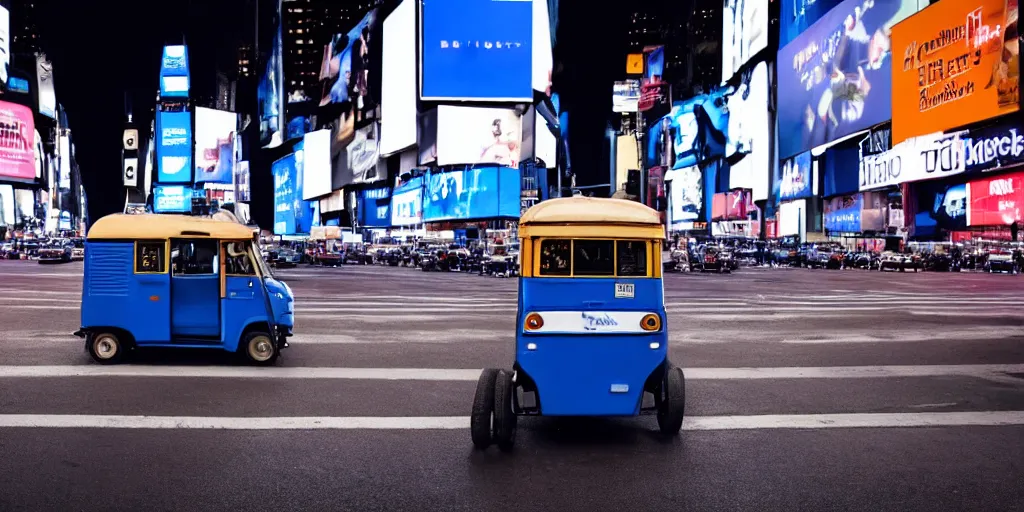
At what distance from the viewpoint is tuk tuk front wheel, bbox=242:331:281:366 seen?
11.9 meters

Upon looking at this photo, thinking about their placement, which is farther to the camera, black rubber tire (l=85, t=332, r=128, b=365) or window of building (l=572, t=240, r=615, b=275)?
black rubber tire (l=85, t=332, r=128, b=365)

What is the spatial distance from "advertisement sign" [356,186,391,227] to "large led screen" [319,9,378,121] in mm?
8954

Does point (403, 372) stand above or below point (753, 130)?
below

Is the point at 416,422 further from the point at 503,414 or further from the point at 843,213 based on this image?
the point at 843,213

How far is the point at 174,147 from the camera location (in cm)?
15912

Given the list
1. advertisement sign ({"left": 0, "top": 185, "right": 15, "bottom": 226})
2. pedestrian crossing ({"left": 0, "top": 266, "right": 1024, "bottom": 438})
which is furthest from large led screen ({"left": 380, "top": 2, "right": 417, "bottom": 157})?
pedestrian crossing ({"left": 0, "top": 266, "right": 1024, "bottom": 438})

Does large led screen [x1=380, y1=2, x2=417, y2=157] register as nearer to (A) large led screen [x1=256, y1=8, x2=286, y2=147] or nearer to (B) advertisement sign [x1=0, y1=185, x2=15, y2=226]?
(B) advertisement sign [x1=0, y1=185, x2=15, y2=226]

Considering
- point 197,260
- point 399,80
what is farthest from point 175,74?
point 197,260

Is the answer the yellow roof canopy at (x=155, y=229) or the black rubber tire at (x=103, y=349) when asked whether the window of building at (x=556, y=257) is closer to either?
the yellow roof canopy at (x=155, y=229)

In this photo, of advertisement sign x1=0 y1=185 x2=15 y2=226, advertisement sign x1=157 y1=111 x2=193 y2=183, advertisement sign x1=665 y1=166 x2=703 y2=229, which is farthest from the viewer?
advertisement sign x1=157 y1=111 x2=193 y2=183

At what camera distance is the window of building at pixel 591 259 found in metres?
7.89

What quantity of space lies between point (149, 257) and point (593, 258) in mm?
6614

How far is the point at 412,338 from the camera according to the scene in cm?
1509

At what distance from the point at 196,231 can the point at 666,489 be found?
7.75 m
